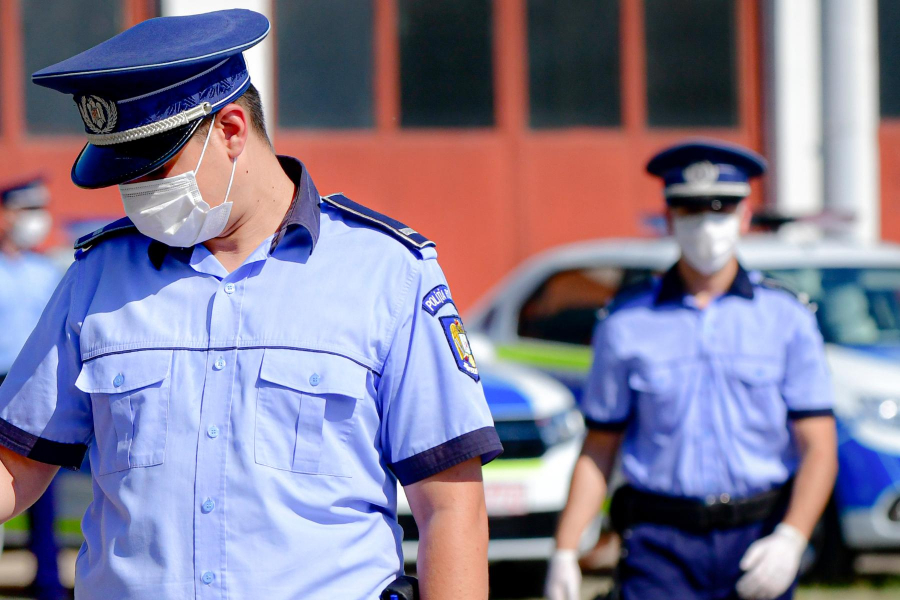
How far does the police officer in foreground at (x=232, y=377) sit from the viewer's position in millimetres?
1926

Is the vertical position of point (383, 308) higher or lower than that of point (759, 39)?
lower

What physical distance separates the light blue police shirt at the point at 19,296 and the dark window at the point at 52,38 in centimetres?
467

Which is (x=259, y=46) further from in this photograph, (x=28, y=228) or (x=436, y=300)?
(x=436, y=300)

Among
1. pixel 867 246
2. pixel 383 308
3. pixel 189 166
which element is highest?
pixel 189 166

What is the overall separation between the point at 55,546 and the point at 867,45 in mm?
8810

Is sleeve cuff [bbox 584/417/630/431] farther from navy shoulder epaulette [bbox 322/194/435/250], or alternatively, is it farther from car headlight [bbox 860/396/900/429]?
car headlight [bbox 860/396/900/429]

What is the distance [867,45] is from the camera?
1140 centimetres

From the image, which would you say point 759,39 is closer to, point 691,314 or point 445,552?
point 691,314

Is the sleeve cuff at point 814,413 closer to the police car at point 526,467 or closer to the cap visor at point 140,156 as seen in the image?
the cap visor at point 140,156

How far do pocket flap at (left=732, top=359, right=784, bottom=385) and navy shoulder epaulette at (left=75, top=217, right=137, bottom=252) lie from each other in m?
1.84

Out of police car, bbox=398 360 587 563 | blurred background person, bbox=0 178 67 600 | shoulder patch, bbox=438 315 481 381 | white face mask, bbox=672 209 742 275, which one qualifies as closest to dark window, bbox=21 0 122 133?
blurred background person, bbox=0 178 67 600

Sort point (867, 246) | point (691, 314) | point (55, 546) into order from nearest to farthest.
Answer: point (691, 314)
point (55, 546)
point (867, 246)

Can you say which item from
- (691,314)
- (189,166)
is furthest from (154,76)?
(691,314)

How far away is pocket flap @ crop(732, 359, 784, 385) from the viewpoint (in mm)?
3365
